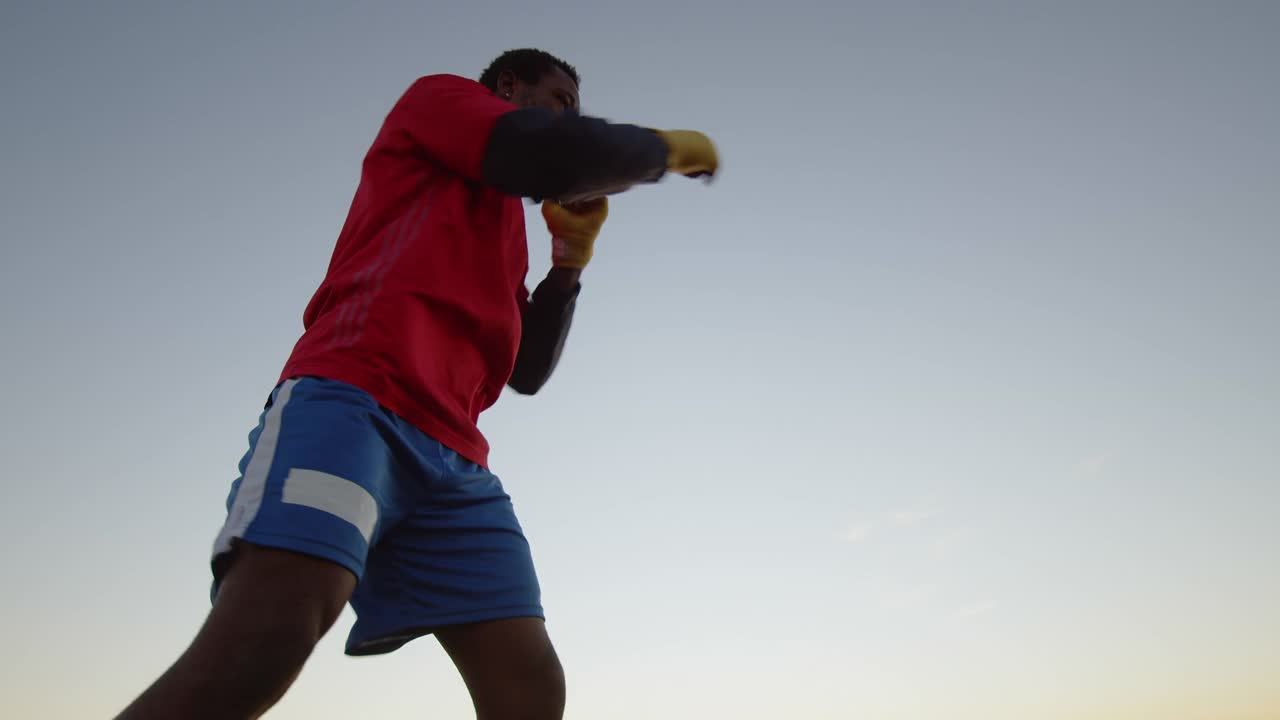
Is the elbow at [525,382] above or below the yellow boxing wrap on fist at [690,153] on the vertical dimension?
below

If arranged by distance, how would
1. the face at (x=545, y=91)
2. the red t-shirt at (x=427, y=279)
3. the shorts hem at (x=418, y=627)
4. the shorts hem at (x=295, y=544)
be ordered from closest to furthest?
the shorts hem at (x=295, y=544), the red t-shirt at (x=427, y=279), the shorts hem at (x=418, y=627), the face at (x=545, y=91)

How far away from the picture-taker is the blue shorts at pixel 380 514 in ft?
4.57

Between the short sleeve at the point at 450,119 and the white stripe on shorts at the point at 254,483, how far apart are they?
0.50m

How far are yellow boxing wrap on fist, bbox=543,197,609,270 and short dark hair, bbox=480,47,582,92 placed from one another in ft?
1.02

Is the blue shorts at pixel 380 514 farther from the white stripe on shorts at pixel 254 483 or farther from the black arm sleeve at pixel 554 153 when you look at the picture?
the black arm sleeve at pixel 554 153

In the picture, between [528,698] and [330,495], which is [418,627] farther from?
[330,495]

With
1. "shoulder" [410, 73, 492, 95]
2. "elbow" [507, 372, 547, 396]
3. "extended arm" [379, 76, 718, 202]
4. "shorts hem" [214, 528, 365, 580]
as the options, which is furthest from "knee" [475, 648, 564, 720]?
"shoulder" [410, 73, 492, 95]

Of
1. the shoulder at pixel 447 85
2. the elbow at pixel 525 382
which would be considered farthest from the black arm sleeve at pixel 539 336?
the shoulder at pixel 447 85

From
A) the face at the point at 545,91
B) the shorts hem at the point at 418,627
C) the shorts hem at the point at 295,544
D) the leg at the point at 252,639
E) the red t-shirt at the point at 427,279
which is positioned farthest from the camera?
the face at the point at 545,91

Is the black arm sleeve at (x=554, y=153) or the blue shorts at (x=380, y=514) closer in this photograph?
the blue shorts at (x=380, y=514)

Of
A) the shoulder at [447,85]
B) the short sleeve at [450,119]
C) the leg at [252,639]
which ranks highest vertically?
the shoulder at [447,85]

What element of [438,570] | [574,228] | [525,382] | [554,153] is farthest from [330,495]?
[574,228]

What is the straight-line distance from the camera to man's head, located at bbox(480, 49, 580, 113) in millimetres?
2234

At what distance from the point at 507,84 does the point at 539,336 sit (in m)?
0.61
